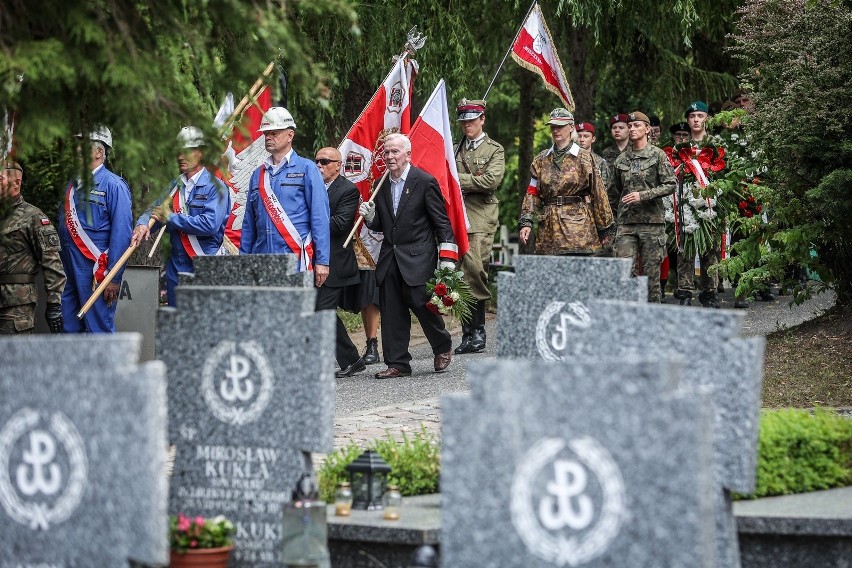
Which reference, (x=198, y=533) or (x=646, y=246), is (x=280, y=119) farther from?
(x=646, y=246)

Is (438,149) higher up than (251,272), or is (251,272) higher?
(438,149)

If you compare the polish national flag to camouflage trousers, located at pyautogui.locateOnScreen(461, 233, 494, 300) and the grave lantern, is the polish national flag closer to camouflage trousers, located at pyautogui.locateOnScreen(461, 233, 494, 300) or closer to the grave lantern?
camouflage trousers, located at pyautogui.locateOnScreen(461, 233, 494, 300)

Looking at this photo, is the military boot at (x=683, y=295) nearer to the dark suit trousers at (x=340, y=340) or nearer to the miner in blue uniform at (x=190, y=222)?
the dark suit trousers at (x=340, y=340)

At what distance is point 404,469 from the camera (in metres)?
7.32

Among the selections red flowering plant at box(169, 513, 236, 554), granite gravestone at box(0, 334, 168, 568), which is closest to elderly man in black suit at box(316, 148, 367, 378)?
red flowering plant at box(169, 513, 236, 554)

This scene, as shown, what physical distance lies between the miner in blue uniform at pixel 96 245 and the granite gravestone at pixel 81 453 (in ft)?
20.2

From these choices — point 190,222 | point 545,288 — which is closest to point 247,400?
point 545,288

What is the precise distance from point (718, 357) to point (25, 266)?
7004 millimetres

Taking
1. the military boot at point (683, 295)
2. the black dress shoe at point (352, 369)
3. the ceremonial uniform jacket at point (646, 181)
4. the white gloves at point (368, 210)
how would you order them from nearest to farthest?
the white gloves at point (368, 210)
the black dress shoe at point (352, 369)
the ceremonial uniform jacket at point (646, 181)
the military boot at point (683, 295)

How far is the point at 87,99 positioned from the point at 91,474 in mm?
1766

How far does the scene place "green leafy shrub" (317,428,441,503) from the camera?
721 centimetres

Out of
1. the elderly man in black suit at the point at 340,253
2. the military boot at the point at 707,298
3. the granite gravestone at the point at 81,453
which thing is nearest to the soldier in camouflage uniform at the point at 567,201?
the elderly man in black suit at the point at 340,253

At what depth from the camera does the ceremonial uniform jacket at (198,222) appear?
11484 mm

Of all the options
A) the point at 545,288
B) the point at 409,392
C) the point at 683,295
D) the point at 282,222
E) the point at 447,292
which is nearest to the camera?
the point at 545,288
